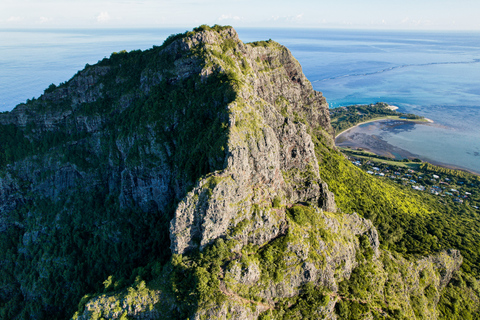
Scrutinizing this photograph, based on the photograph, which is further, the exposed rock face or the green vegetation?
the green vegetation

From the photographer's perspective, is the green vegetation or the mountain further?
the green vegetation

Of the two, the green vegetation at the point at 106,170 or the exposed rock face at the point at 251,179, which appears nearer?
the exposed rock face at the point at 251,179

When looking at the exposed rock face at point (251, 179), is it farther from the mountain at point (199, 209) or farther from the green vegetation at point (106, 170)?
the green vegetation at point (106, 170)

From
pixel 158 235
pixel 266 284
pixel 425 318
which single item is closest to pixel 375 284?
pixel 425 318

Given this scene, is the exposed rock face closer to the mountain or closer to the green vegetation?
the mountain

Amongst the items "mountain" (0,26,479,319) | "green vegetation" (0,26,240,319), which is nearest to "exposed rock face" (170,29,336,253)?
"mountain" (0,26,479,319)

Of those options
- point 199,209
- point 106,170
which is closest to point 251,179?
point 199,209

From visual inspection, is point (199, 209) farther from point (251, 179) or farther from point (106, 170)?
point (106, 170)

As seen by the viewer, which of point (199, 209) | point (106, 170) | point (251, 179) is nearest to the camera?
point (199, 209)

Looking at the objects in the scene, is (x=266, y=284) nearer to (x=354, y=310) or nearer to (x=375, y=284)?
(x=354, y=310)

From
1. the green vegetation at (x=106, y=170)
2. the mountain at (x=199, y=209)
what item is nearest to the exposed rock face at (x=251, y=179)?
the mountain at (x=199, y=209)
